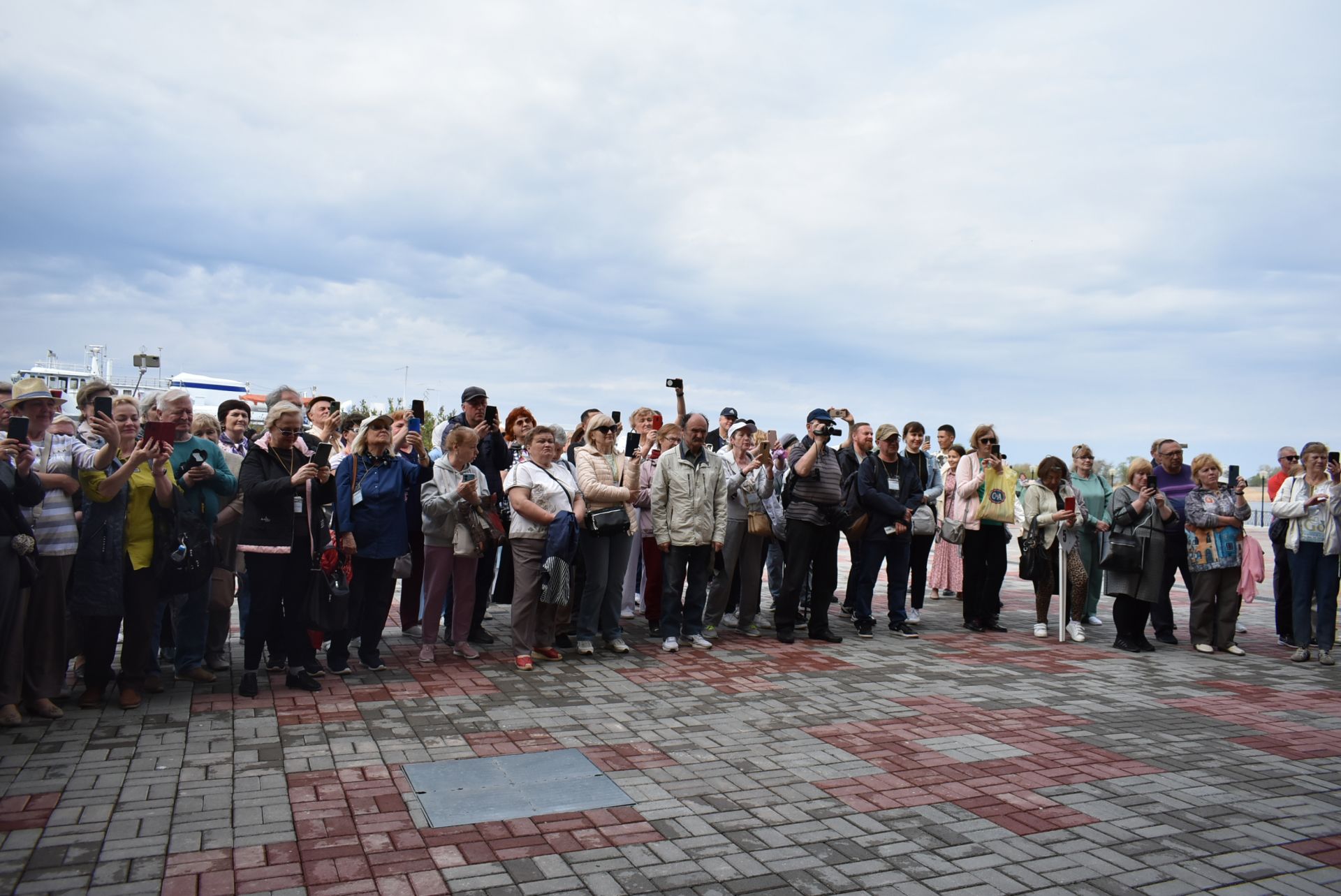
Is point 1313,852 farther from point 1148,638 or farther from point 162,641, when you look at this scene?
point 162,641

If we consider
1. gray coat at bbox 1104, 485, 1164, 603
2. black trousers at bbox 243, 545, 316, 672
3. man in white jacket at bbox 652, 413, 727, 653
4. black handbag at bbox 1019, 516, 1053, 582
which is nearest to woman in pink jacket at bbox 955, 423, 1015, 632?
black handbag at bbox 1019, 516, 1053, 582

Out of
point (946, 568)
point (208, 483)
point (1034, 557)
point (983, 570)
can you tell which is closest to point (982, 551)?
point (983, 570)

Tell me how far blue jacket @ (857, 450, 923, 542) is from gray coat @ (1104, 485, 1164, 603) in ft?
6.83

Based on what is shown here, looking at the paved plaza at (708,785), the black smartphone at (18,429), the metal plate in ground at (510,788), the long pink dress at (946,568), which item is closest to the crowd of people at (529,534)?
the black smartphone at (18,429)

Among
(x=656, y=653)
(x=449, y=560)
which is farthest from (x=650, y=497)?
(x=449, y=560)

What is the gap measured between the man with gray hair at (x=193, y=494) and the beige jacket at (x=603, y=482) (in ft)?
8.98

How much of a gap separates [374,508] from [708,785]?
3.57m

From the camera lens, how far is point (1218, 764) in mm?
5484

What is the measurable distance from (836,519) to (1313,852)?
5158mm

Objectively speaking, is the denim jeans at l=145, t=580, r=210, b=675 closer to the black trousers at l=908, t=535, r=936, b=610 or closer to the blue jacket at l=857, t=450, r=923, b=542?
the blue jacket at l=857, t=450, r=923, b=542

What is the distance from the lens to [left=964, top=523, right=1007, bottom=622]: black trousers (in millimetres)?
10172

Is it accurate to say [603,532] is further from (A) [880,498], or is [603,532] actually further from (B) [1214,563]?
(B) [1214,563]

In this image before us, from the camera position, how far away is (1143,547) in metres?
9.48

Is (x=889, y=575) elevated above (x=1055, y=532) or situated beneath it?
situated beneath
